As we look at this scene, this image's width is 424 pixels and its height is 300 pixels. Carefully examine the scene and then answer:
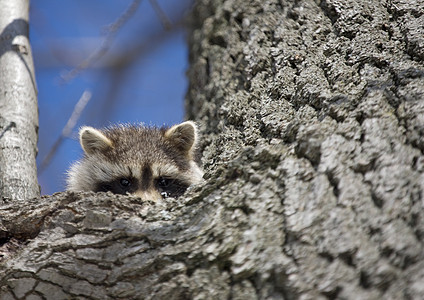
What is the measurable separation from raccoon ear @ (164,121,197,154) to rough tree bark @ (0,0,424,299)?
1.07 meters

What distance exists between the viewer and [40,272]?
227cm

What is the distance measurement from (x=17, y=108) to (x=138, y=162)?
0.91 m

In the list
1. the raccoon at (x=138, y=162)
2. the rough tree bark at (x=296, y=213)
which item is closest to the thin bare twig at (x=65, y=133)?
the raccoon at (x=138, y=162)

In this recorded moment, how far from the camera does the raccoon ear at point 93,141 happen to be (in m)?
4.08

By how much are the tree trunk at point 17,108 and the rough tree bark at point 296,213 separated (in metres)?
0.55

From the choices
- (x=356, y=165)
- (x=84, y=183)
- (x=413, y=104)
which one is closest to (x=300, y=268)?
(x=356, y=165)

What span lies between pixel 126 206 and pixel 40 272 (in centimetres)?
45

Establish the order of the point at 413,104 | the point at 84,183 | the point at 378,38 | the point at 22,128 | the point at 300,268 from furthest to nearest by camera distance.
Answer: the point at 84,183 → the point at 22,128 → the point at 378,38 → the point at 413,104 → the point at 300,268

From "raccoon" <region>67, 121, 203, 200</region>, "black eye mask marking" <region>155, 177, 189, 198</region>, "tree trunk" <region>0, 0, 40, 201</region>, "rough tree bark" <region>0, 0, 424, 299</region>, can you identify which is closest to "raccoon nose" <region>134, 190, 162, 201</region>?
"raccoon" <region>67, 121, 203, 200</region>

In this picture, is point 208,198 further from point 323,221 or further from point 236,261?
point 323,221

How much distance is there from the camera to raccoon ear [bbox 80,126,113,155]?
161 inches

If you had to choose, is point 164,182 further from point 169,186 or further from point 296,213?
point 296,213

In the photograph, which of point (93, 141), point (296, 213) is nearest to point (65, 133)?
point (93, 141)

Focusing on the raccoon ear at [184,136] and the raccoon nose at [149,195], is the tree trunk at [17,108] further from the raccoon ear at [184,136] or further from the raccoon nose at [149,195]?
the raccoon ear at [184,136]
